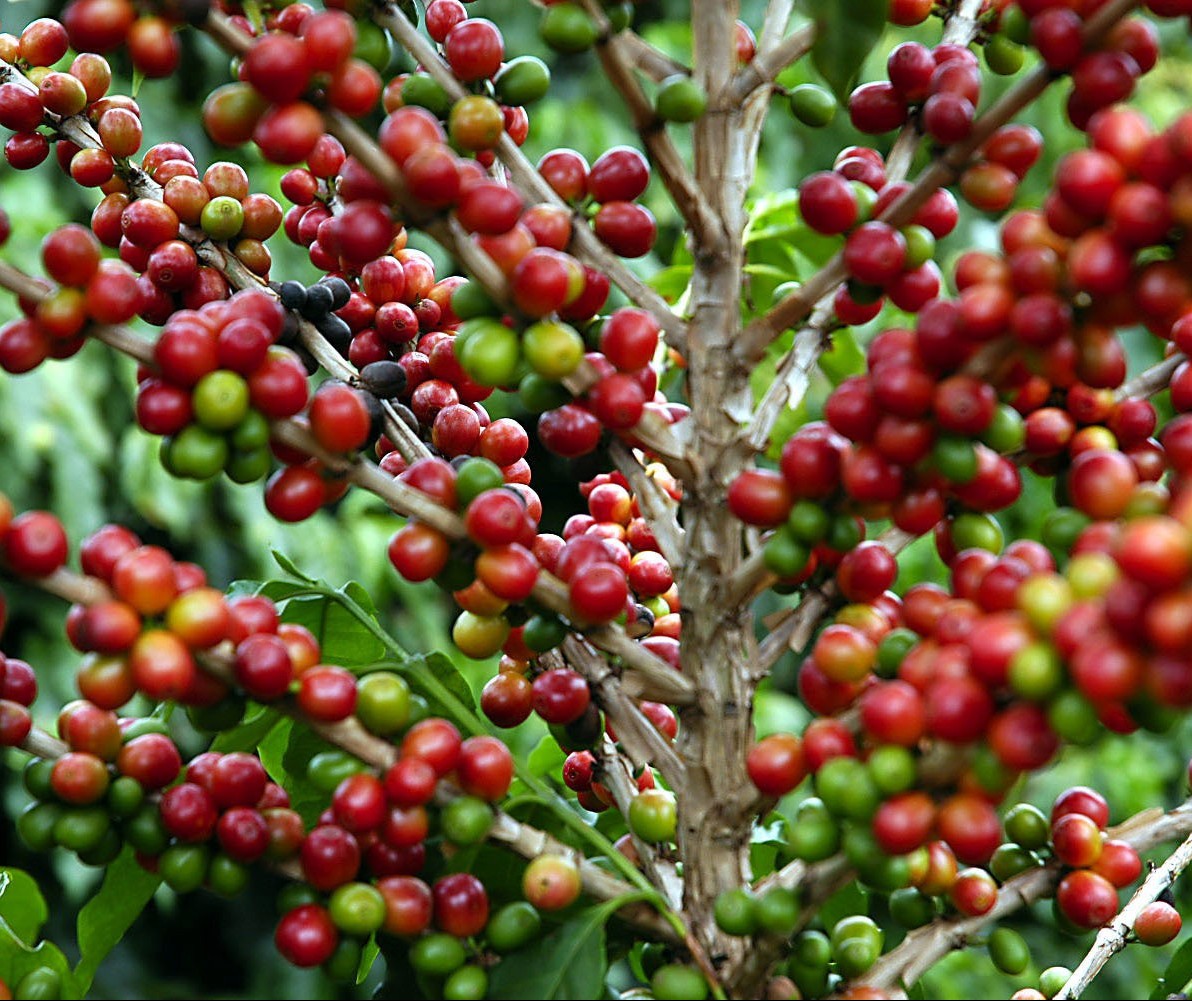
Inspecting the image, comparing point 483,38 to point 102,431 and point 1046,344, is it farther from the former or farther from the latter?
point 102,431

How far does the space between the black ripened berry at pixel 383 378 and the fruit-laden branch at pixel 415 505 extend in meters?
0.15

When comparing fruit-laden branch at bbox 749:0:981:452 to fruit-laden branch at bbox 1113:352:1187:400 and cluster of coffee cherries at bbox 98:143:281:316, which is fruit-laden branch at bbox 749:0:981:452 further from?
cluster of coffee cherries at bbox 98:143:281:316

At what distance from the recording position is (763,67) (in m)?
0.76

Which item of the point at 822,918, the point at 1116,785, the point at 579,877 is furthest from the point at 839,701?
the point at 1116,785

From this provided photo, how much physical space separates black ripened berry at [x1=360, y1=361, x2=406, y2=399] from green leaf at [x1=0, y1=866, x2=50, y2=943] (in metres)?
0.42

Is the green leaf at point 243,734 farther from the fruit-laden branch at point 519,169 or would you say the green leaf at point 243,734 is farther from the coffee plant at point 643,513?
A: the fruit-laden branch at point 519,169

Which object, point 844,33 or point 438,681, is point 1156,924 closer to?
point 438,681

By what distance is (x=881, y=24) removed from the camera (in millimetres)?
712

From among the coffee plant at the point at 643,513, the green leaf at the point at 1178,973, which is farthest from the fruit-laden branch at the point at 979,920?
the green leaf at the point at 1178,973

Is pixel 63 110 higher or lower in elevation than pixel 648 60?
lower

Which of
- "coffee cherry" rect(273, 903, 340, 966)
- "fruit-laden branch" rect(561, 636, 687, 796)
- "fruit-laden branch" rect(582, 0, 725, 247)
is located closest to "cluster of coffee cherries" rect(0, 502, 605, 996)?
"coffee cherry" rect(273, 903, 340, 966)

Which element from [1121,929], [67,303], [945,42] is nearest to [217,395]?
[67,303]

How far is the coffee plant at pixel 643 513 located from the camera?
59 centimetres

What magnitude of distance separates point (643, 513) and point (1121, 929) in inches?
16.7
